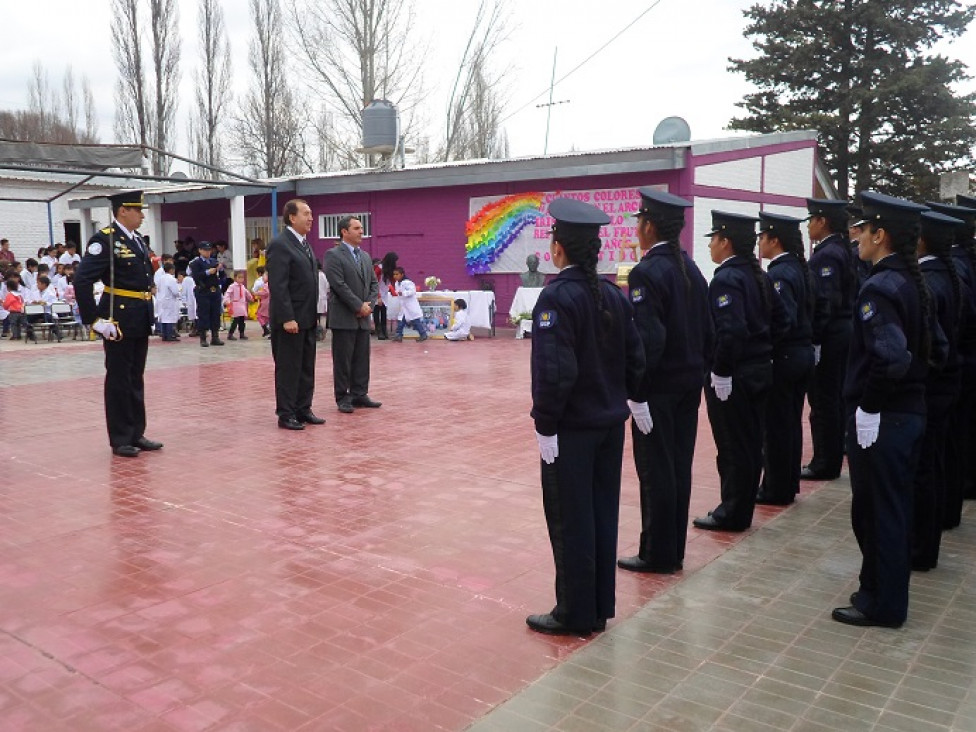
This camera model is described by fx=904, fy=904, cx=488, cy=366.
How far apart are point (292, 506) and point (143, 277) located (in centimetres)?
285

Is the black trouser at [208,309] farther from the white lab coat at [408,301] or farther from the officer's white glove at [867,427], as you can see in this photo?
the officer's white glove at [867,427]

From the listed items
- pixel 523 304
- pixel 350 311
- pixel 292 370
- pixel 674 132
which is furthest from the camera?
pixel 674 132

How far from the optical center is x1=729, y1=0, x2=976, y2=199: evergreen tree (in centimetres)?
2761

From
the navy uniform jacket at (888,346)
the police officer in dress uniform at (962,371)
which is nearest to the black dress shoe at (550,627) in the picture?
the navy uniform jacket at (888,346)

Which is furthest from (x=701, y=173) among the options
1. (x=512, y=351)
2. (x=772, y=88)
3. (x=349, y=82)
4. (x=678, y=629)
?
(x=349, y=82)

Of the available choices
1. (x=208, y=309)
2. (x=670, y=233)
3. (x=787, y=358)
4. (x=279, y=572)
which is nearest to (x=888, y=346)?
(x=670, y=233)

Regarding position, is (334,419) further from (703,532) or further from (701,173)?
(701,173)

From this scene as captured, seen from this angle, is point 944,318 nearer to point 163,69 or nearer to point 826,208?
point 826,208

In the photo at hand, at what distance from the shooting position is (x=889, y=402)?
4.09 m

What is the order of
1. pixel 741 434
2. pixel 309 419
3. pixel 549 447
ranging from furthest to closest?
pixel 309 419 < pixel 741 434 < pixel 549 447

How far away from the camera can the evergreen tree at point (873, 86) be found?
27.6 metres

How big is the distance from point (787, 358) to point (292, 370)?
4684 millimetres

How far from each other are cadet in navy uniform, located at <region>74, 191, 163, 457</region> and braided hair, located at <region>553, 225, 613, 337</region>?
480cm

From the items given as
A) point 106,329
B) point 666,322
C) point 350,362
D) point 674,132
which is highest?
point 674,132
